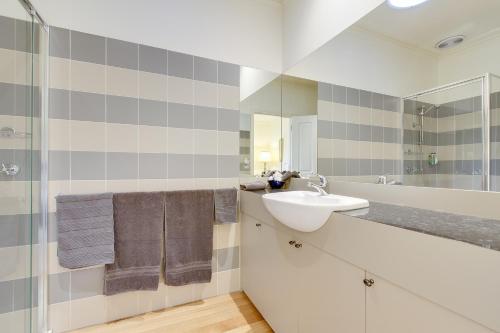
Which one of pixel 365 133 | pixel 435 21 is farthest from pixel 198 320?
pixel 435 21

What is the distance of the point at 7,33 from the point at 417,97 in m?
2.15

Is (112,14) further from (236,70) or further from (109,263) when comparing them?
(109,263)

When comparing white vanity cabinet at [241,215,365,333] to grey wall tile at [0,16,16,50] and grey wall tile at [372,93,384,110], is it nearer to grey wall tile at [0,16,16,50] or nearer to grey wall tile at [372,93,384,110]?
grey wall tile at [372,93,384,110]

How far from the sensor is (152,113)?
Result: 1664mm

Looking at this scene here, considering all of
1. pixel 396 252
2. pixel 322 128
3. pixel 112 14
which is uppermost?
pixel 112 14

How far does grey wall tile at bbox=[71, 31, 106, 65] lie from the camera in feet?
4.84

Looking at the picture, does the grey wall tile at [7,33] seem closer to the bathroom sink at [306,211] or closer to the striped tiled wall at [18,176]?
the striped tiled wall at [18,176]

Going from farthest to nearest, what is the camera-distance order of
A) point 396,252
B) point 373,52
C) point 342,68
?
point 342,68 → point 373,52 → point 396,252

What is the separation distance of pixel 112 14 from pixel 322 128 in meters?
1.61

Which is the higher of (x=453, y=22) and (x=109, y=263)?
(x=453, y=22)

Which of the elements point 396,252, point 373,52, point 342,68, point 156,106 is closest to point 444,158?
point 396,252

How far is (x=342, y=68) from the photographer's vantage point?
156 cm

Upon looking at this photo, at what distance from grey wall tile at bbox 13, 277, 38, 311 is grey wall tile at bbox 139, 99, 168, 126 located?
1118 mm

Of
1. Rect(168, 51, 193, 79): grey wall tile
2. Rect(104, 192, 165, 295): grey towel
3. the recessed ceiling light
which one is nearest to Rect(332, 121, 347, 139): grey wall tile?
the recessed ceiling light
